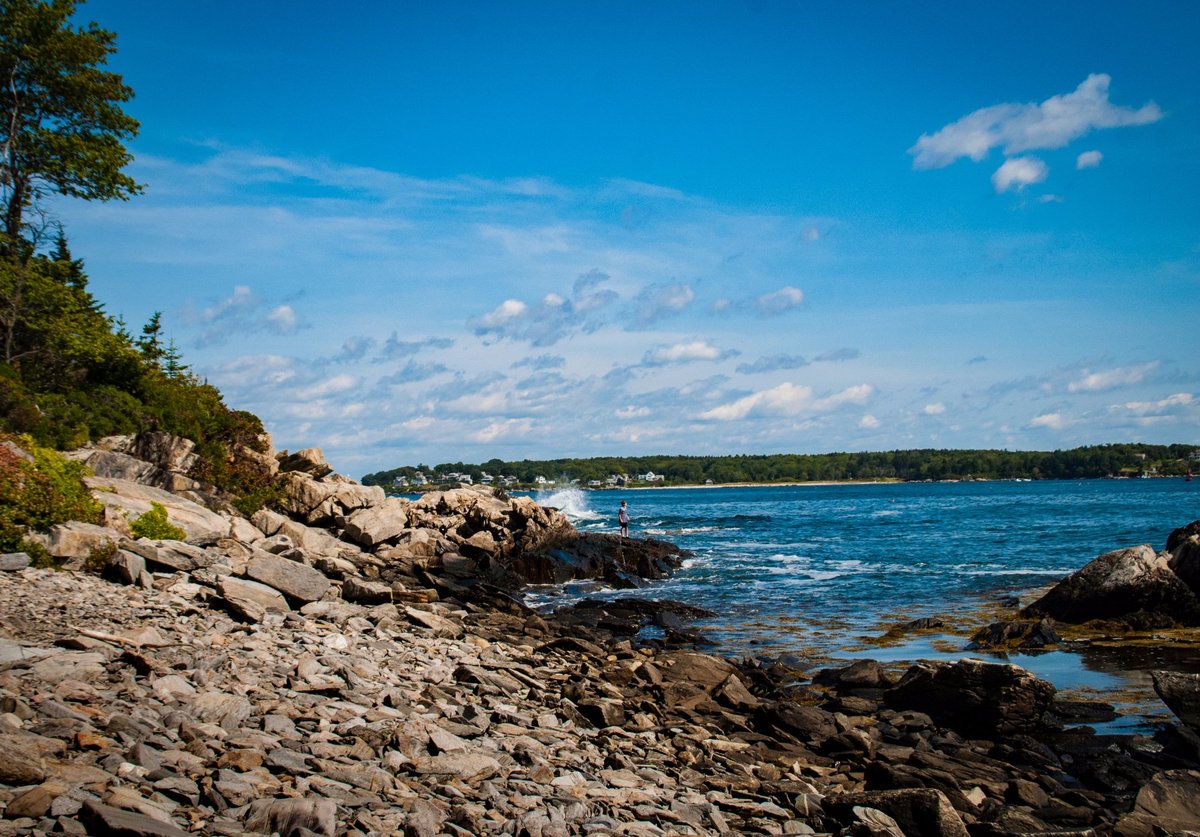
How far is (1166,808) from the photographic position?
352 inches

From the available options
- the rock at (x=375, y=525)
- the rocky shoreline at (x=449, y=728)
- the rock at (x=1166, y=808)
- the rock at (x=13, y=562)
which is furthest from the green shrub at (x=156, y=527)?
the rock at (x=1166, y=808)

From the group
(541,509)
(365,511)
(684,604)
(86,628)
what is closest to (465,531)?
(541,509)

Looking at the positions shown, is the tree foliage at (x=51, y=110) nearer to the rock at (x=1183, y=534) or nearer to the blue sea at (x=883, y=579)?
the blue sea at (x=883, y=579)

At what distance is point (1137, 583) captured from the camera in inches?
816

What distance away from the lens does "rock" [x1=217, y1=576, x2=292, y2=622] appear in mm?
12125

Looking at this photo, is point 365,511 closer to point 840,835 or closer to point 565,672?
point 565,672

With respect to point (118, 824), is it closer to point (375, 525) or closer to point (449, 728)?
point (449, 728)

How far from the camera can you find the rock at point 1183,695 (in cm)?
1175

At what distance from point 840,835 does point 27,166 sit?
105 feet

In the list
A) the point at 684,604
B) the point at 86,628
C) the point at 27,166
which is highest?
the point at 27,166

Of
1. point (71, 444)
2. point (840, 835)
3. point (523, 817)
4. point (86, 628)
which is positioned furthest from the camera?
point (71, 444)

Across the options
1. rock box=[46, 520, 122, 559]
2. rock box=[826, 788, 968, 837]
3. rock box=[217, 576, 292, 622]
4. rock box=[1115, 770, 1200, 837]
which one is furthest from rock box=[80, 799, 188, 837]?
rock box=[46, 520, 122, 559]

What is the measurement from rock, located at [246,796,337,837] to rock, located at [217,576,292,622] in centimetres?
659

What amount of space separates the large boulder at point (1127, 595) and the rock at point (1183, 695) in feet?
30.4
